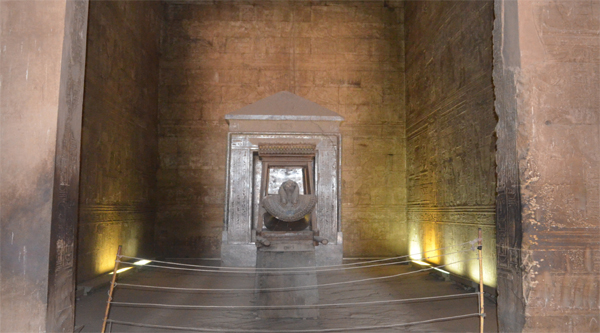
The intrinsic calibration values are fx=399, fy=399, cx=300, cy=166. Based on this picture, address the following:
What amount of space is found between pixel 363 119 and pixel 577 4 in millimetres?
7020

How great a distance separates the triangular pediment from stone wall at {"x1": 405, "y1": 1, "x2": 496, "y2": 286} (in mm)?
1987

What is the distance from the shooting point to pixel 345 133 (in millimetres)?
9898

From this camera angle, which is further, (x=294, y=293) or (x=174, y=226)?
(x=174, y=226)

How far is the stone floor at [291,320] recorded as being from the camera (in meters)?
4.26

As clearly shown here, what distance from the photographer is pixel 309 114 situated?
344 inches

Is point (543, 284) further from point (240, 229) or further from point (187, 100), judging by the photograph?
point (187, 100)

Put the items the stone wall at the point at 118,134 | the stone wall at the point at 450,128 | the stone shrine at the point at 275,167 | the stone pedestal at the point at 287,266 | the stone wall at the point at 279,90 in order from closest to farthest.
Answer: the stone pedestal at the point at 287,266
the stone wall at the point at 450,128
the stone wall at the point at 118,134
the stone shrine at the point at 275,167
the stone wall at the point at 279,90

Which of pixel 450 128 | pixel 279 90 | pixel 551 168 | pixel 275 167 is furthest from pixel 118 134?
pixel 551 168

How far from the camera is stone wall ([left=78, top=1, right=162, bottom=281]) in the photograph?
245 inches

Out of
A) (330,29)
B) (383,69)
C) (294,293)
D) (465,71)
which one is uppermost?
(330,29)

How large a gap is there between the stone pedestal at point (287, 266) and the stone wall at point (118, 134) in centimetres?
294

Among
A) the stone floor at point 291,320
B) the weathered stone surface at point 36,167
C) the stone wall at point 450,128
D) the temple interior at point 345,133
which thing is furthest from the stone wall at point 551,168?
the weathered stone surface at point 36,167

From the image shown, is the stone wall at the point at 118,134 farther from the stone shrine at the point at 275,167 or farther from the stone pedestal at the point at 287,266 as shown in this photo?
the stone pedestal at the point at 287,266

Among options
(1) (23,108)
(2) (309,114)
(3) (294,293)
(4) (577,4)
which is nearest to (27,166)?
(1) (23,108)
